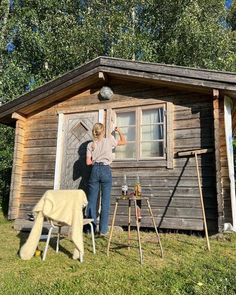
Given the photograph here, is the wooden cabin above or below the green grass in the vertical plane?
above

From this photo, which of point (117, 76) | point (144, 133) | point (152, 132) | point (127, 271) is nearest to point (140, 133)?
point (144, 133)

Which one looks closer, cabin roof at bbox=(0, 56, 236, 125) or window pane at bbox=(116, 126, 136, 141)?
cabin roof at bbox=(0, 56, 236, 125)

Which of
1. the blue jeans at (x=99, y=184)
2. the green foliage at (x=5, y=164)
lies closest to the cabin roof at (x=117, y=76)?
the blue jeans at (x=99, y=184)

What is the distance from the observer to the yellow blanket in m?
4.77

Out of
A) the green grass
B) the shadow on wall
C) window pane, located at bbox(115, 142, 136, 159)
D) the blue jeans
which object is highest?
window pane, located at bbox(115, 142, 136, 159)

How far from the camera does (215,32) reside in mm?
16422

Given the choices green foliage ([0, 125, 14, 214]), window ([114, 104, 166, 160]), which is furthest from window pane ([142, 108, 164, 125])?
green foliage ([0, 125, 14, 214])

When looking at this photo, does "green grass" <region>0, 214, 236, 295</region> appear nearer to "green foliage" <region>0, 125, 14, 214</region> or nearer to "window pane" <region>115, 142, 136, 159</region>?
"window pane" <region>115, 142, 136, 159</region>

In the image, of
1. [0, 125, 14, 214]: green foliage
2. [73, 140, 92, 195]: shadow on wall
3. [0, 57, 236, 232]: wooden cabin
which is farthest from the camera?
[0, 125, 14, 214]: green foliage

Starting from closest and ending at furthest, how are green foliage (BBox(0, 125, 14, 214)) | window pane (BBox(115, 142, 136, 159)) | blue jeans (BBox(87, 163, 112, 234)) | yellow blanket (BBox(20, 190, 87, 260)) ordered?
yellow blanket (BBox(20, 190, 87, 260)), blue jeans (BBox(87, 163, 112, 234)), window pane (BBox(115, 142, 136, 159)), green foliage (BBox(0, 125, 14, 214))

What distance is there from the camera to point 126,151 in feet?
24.0

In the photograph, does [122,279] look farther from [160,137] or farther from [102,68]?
[102,68]

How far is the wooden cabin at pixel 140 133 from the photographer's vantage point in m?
6.34

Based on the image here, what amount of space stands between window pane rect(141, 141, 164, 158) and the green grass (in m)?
2.00
